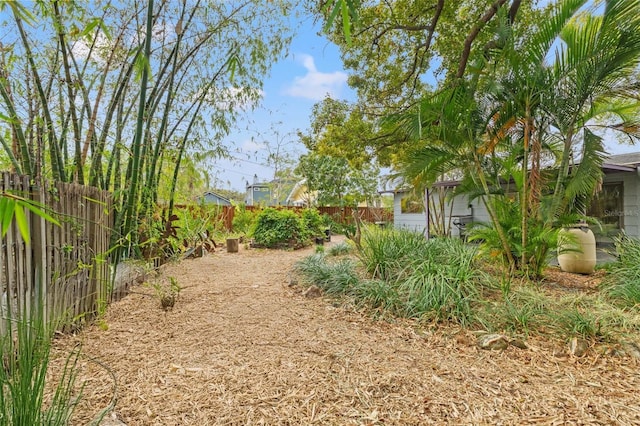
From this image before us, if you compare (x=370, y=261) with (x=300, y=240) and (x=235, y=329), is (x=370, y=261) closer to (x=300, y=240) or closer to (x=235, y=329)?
(x=235, y=329)

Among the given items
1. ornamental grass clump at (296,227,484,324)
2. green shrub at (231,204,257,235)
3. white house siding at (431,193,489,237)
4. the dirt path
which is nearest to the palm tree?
ornamental grass clump at (296,227,484,324)

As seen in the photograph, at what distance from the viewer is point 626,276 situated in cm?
361

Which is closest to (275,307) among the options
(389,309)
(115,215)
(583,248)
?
(389,309)

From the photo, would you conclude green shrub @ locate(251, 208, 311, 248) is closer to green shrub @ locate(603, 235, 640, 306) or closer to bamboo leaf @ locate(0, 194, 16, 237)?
green shrub @ locate(603, 235, 640, 306)

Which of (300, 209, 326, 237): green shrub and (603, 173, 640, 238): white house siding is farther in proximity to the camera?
(300, 209, 326, 237): green shrub

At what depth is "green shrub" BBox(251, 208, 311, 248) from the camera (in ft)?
25.1

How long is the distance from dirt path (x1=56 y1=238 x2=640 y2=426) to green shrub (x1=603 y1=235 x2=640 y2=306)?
1.37 meters

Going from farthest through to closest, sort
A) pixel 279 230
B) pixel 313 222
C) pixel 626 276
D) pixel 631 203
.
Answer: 1. pixel 313 222
2. pixel 279 230
3. pixel 631 203
4. pixel 626 276

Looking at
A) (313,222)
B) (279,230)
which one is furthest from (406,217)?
(279,230)

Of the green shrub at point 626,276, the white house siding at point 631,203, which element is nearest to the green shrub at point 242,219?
the green shrub at point 626,276

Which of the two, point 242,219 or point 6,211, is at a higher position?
point 6,211

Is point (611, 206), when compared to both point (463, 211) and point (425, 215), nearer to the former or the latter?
point (463, 211)

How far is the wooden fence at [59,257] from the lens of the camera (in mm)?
1791

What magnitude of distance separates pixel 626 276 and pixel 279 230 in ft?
19.6
